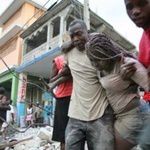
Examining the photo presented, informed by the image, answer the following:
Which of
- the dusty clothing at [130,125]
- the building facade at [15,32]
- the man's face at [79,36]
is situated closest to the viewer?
the dusty clothing at [130,125]

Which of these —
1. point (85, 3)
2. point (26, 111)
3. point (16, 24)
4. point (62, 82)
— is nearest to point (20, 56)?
point (16, 24)

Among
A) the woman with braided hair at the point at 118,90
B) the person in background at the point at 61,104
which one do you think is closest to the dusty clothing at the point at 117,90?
the woman with braided hair at the point at 118,90

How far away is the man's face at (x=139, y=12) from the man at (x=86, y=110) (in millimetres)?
747

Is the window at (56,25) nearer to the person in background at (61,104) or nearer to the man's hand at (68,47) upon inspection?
the person in background at (61,104)

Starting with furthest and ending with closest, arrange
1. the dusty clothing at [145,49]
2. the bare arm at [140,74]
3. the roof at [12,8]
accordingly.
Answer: the roof at [12,8] < the bare arm at [140,74] < the dusty clothing at [145,49]

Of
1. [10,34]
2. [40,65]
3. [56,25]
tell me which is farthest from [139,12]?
[10,34]

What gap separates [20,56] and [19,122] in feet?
14.6

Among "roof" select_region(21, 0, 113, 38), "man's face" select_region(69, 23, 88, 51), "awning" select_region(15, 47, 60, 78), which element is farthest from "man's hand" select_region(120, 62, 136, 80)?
"awning" select_region(15, 47, 60, 78)

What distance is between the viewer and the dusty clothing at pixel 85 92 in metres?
2.52

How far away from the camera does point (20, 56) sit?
763 inches

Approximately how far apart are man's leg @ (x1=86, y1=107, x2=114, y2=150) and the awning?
11.5 metres

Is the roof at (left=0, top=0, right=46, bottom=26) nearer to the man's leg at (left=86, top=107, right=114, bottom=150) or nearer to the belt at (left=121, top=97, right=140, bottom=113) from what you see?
the man's leg at (left=86, top=107, right=114, bottom=150)

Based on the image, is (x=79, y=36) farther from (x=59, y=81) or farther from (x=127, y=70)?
(x=127, y=70)

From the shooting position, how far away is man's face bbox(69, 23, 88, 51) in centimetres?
277
